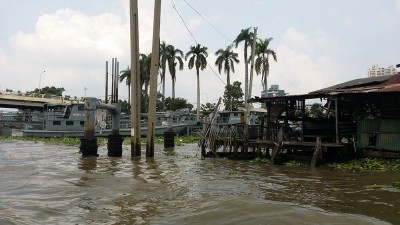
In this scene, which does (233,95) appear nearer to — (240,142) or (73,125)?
(73,125)

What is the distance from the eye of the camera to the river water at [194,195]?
6832mm

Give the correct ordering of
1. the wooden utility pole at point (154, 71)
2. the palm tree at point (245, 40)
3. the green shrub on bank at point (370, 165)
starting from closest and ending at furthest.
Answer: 1. the green shrub on bank at point (370, 165)
2. the wooden utility pole at point (154, 71)
3. the palm tree at point (245, 40)

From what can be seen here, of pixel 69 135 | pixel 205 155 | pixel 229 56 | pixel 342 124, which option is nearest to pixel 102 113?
pixel 69 135

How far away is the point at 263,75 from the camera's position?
49719mm

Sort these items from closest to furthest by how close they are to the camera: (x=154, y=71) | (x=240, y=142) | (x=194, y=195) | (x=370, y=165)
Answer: (x=194, y=195)
(x=370, y=165)
(x=154, y=71)
(x=240, y=142)

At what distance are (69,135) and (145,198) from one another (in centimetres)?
3351

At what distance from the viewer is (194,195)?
30.4 feet

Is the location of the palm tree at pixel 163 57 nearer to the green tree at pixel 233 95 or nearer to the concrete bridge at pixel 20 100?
the green tree at pixel 233 95

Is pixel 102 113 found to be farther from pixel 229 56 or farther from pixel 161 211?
pixel 161 211

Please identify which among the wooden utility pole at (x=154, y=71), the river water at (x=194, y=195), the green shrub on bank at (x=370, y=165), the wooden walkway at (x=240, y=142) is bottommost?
the river water at (x=194, y=195)

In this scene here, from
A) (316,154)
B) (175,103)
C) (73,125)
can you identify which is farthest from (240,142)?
(175,103)

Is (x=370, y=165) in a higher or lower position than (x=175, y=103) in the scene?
lower

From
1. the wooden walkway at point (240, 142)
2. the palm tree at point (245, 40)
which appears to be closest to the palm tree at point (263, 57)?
the palm tree at point (245, 40)

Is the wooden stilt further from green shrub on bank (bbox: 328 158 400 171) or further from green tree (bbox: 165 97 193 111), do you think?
green tree (bbox: 165 97 193 111)
